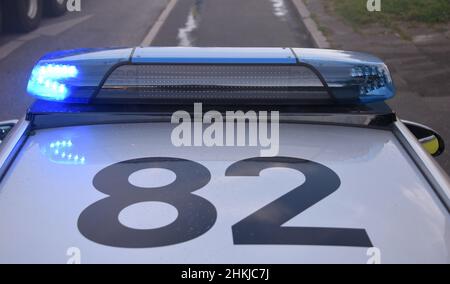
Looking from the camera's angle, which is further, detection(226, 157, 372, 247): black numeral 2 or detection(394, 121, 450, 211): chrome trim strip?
detection(394, 121, 450, 211): chrome trim strip

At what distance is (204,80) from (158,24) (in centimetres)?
1228

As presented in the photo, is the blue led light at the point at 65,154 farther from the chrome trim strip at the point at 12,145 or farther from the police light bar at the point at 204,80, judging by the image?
the police light bar at the point at 204,80

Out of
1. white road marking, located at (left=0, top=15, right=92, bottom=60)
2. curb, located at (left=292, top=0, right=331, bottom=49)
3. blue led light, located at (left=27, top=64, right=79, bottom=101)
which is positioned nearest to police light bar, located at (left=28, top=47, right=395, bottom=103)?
blue led light, located at (left=27, top=64, right=79, bottom=101)

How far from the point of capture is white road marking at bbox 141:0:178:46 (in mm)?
12562

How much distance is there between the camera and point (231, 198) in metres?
1.79

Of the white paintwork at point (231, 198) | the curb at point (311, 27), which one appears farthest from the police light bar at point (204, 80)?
the curb at point (311, 27)

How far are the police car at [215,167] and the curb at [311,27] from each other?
32.0ft

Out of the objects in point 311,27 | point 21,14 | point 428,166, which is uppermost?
point 428,166

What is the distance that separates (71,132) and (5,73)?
8829mm

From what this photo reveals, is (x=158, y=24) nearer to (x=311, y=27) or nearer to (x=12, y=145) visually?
(x=311, y=27)

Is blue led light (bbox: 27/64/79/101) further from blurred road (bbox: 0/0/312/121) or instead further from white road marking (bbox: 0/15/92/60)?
white road marking (bbox: 0/15/92/60)

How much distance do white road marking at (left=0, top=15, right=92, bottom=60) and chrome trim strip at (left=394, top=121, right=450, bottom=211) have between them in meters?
10.3

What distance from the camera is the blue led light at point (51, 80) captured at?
2242 mm

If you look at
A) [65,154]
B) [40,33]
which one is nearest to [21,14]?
[40,33]
